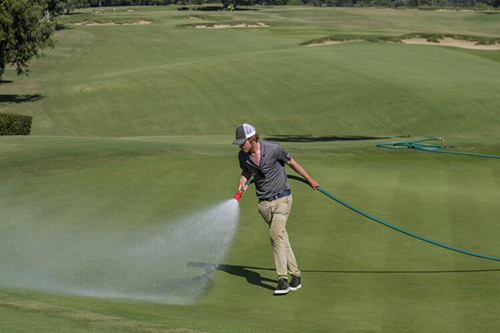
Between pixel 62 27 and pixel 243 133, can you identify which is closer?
pixel 243 133

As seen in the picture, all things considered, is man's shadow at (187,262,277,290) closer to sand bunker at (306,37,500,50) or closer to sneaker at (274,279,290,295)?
sneaker at (274,279,290,295)

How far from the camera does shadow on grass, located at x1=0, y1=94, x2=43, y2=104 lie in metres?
62.0

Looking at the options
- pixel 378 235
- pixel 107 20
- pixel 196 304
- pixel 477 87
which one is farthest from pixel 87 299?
pixel 107 20

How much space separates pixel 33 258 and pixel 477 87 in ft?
159

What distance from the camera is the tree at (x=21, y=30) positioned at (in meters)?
55.3

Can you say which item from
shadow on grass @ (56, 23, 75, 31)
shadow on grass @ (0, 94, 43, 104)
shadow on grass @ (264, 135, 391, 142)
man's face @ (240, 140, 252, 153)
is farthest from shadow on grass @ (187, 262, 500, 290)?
shadow on grass @ (56, 23, 75, 31)

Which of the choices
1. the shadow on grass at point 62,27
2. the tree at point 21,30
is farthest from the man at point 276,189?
the shadow on grass at point 62,27

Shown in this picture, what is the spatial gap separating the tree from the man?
45.2 meters

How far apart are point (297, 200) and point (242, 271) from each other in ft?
17.7

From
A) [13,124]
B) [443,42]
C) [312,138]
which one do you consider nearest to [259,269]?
[13,124]

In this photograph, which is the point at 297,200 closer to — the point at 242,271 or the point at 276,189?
the point at 242,271

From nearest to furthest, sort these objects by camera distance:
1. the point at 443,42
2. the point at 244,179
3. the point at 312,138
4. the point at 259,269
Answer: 1. the point at 244,179
2. the point at 259,269
3. the point at 312,138
4. the point at 443,42

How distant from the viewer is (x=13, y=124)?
37125mm

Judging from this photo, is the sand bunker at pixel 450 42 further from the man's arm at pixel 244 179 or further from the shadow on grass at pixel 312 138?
the man's arm at pixel 244 179
